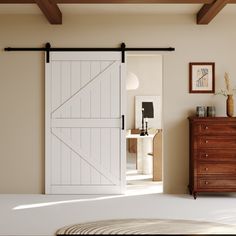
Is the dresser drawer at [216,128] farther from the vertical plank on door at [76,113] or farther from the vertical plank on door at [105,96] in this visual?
the vertical plank on door at [76,113]

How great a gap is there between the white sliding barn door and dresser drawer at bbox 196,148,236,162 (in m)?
1.12

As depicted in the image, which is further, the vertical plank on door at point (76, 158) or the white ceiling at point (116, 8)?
the vertical plank on door at point (76, 158)

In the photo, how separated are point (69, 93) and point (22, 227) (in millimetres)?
2332

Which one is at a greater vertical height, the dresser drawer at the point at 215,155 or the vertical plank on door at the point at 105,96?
the vertical plank on door at the point at 105,96

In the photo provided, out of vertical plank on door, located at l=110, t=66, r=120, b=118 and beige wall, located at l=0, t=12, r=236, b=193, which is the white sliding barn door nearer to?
vertical plank on door, located at l=110, t=66, r=120, b=118

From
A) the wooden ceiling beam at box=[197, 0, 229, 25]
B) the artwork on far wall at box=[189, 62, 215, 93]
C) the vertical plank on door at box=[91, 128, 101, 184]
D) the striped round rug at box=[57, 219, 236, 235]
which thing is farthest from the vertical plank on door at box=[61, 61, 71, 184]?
the striped round rug at box=[57, 219, 236, 235]

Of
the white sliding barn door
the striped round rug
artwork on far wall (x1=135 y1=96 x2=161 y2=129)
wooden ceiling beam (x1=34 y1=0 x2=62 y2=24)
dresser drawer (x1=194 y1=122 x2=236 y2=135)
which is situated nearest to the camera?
the striped round rug

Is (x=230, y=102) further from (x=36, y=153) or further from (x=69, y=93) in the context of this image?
(x=36, y=153)

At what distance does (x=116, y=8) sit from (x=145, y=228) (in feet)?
12.3

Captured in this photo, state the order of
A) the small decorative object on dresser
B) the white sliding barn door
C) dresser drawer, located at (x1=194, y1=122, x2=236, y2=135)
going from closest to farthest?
dresser drawer, located at (x1=194, y1=122, x2=236, y2=135) < the small decorative object on dresser < the white sliding barn door

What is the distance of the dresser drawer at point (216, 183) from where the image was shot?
553 cm

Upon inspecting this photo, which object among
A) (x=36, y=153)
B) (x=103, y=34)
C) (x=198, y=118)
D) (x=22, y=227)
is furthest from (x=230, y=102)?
(x=22, y=227)

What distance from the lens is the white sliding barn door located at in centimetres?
596

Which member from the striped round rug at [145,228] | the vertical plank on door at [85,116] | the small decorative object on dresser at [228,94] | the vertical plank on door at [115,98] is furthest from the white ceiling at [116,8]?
the striped round rug at [145,228]
